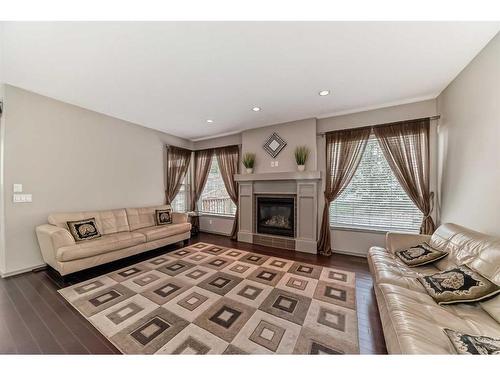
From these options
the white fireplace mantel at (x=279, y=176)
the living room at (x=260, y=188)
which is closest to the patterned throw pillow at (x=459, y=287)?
the living room at (x=260, y=188)

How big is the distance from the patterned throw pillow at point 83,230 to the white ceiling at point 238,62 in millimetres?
2001

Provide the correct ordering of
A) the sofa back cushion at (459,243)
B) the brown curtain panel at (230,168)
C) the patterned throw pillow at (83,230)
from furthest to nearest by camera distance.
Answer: the brown curtain panel at (230,168)
the patterned throw pillow at (83,230)
the sofa back cushion at (459,243)

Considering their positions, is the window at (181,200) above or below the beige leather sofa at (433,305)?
above

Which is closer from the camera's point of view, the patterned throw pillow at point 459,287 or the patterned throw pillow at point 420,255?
the patterned throw pillow at point 459,287

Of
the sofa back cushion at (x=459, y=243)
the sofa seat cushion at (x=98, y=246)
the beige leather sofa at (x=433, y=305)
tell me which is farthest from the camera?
the sofa seat cushion at (x=98, y=246)

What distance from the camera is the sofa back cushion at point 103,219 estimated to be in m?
2.99

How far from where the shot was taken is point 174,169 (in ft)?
16.8

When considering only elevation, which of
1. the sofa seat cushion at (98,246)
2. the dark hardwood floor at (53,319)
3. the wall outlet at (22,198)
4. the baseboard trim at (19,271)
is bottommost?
the dark hardwood floor at (53,319)

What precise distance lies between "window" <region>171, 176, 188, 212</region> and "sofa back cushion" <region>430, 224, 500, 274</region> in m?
5.23

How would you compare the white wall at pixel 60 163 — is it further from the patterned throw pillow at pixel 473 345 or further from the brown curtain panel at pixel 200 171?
the patterned throw pillow at pixel 473 345

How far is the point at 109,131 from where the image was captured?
3854 mm

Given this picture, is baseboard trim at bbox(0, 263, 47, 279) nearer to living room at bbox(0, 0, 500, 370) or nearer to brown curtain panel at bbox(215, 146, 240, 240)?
living room at bbox(0, 0, 500, 370)
